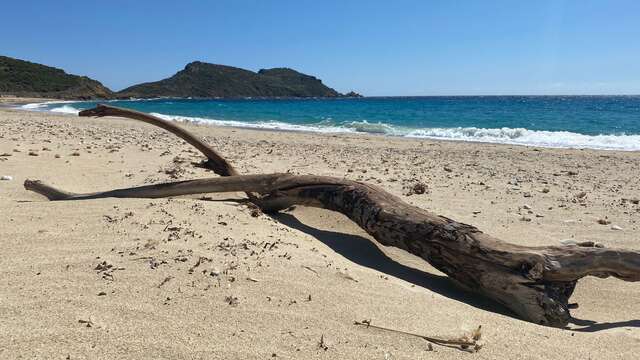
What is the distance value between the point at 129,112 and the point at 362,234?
130 inches

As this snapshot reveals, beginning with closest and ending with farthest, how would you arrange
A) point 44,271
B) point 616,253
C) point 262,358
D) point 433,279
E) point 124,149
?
point 262,358 < point 44,271 < point 616,253 < point 433,279 < point 124,149

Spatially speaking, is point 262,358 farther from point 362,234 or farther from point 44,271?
point 362,234

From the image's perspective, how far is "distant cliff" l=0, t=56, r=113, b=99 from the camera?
9411cm

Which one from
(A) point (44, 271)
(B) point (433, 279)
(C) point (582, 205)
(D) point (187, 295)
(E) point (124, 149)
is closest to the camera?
(D) point (187, 295)

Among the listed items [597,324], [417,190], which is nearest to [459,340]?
[597,324]

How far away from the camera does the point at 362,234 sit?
536cm

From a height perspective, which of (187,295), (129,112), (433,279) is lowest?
(433,279)

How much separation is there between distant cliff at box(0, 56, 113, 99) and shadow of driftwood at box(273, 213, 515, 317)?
9797cm

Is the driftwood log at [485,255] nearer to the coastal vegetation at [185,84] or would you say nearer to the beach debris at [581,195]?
the beach debris at [581,195]

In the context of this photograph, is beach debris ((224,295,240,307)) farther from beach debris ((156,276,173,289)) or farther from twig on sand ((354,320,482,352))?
twig on sand ((354,320,482,352))

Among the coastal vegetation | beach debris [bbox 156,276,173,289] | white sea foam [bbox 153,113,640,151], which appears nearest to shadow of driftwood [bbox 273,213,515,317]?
beach debris [bbox 156,276,173,289]

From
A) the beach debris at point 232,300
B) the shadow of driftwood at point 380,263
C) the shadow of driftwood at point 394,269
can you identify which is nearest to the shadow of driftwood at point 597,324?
the shadow of driftwood at point 394,269

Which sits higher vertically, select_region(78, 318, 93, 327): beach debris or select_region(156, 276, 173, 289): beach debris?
select_region(156, 276, 173, 289): beach debris

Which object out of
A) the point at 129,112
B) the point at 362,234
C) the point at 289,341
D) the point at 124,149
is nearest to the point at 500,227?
the point at 362,234
